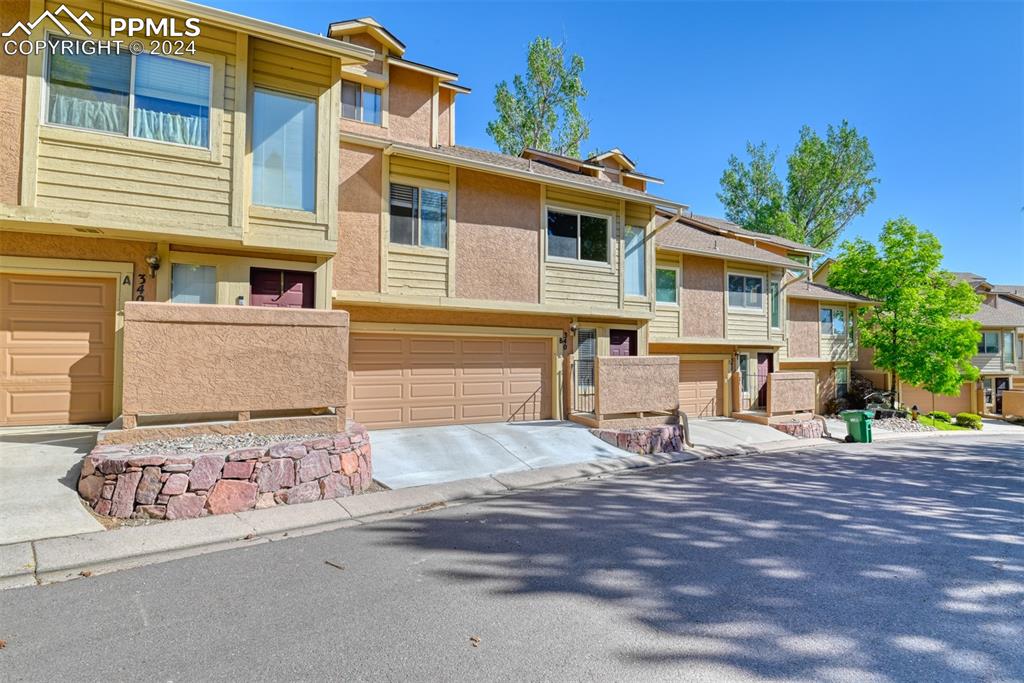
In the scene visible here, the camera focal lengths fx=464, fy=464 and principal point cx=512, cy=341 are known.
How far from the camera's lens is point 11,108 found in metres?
Answer: 6.22

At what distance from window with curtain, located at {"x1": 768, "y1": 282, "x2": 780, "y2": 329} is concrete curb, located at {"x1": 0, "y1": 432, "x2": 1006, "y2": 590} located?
525 inches

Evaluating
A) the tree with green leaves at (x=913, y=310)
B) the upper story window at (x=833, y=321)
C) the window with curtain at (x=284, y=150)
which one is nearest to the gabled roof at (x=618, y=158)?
the window with curtain at (x=284, y=150)

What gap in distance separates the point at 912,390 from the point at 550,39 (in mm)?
26023

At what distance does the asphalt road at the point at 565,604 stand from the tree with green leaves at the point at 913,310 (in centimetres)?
1754

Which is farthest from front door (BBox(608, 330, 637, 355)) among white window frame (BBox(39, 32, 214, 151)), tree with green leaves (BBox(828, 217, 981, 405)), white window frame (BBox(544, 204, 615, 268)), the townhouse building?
tree with green leaves (BBox(828, 217, 981, 405))

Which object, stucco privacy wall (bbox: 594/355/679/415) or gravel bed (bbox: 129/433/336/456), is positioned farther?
stucco privacy wall (bbox: 594/355/679/415)

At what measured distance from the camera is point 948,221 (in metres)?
21.1

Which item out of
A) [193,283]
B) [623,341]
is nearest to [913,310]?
[623,341]

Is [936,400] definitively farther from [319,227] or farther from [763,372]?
[319,227]

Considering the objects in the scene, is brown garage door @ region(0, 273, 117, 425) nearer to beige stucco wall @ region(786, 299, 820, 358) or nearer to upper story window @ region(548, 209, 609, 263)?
upper story window @ region(548, 209, 609, 263)

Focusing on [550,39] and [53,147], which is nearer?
[53,147]

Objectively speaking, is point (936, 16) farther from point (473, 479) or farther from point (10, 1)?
point (10, 1)

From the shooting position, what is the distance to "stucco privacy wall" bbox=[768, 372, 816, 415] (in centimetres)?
1426

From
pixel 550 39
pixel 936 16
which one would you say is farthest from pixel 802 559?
pixel 550 39
